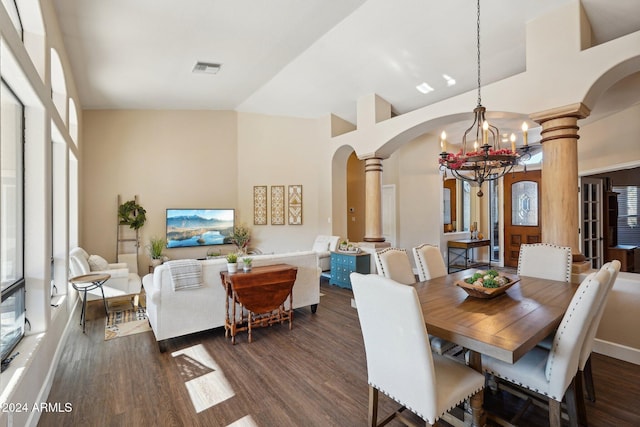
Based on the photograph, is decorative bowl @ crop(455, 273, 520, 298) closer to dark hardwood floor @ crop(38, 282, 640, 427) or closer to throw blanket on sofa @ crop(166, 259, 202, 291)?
dark hardwood floor @ crop(38, 282, 640, 427)

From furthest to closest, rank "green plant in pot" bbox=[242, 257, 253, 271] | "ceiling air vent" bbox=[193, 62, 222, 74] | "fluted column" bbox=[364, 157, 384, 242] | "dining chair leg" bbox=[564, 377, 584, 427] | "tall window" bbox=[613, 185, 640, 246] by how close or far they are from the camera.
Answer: "tall window" bbox=[613, 185, 640, 246]
"fluted column" bbox=[364, 157, 384, 242]
"ceiling air vent" bbox=[193, 62, 222, 74]
"green plant in pot" bbox=[242, 257, 253, 271]
"dining chair leg" bbox=[564, 377, 584, 427]

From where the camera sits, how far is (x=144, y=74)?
4629 mm

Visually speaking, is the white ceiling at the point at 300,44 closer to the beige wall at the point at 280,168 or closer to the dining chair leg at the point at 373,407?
the beige wall at the point at 280,168

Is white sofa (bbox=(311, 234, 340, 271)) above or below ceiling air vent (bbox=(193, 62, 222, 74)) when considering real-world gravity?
below

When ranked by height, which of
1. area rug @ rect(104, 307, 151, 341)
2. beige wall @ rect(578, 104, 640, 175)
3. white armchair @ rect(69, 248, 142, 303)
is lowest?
area rug @ rect(104, 307, 151, 341)

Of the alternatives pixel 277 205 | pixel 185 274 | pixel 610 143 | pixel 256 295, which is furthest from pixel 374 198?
pixel 185 274

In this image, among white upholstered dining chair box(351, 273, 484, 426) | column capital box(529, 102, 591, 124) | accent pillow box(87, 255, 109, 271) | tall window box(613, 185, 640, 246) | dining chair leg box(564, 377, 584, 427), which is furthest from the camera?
tall window box(613, 185, 640, 246)

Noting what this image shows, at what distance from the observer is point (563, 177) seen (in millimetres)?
3117

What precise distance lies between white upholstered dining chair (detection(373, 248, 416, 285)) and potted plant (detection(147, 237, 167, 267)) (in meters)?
4.80

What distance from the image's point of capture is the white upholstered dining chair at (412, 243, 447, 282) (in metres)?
3.05

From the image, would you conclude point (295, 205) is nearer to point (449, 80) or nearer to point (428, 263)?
point (449, 80)

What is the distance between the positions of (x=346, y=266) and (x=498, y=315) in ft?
12.0

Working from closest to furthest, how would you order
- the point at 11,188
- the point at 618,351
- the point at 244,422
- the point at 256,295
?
the point at 244,422
the point at 11,188
the point at 618,351
the point at 256,295

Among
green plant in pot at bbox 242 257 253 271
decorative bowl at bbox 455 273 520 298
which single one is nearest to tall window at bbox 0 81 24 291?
green plant in pot at bbox 242 257 253 271
